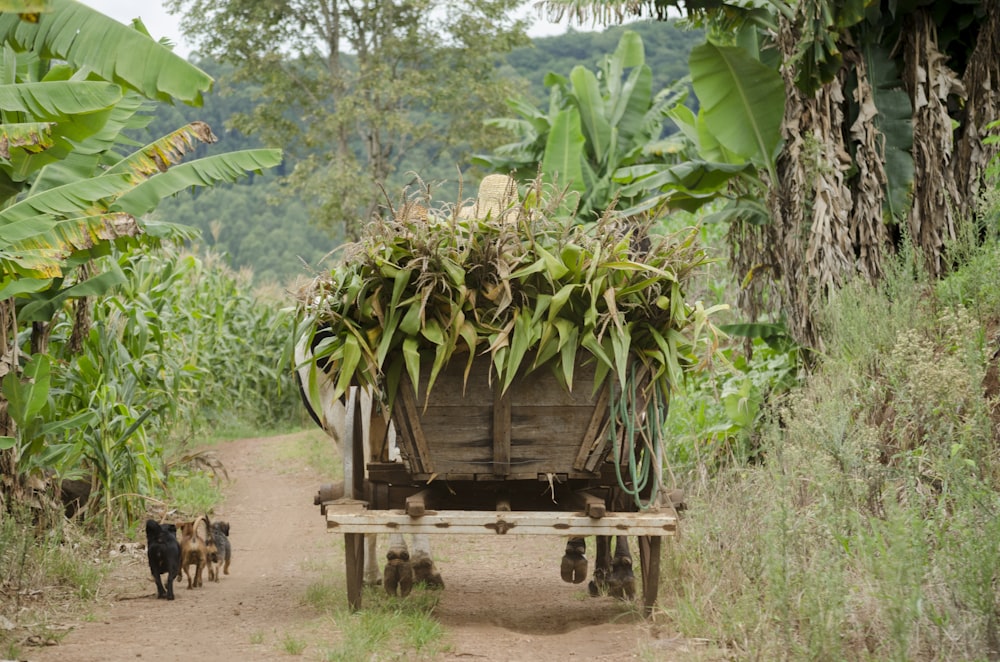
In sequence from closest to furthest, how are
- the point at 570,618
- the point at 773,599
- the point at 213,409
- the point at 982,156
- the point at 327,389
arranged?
the point at 773,599, the point at 570,618, the point at 327,389, the point at 982,156, the point at 213,409

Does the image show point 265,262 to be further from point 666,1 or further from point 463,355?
point 463,355

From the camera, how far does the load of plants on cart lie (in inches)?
209

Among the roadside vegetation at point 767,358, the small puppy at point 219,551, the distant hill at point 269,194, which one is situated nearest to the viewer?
the roadside vegetation at point 767,358

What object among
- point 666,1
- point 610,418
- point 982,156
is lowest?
point 610,418

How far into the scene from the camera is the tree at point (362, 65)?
23.7m

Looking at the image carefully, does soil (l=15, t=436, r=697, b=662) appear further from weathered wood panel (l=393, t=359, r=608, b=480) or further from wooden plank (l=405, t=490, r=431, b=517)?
weathered wood panel (l=393, t=359, r=608, b=480)

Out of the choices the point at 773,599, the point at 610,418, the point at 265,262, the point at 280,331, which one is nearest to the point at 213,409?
the point at 280,331

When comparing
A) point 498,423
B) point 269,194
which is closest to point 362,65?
point 269,194

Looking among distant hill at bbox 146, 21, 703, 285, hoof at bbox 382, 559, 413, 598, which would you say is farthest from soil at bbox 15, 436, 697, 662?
distant hill at bbox 146, 21, 703, 285

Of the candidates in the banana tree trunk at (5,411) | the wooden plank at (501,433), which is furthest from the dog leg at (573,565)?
the banana tree trunk at (5,411)

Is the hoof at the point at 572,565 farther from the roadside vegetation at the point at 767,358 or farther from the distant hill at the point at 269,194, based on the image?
the distant hill at the point at 269,194

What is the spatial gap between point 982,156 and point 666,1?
9.77 feet

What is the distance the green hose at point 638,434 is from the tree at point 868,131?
3.62m

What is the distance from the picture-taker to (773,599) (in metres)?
4.58
